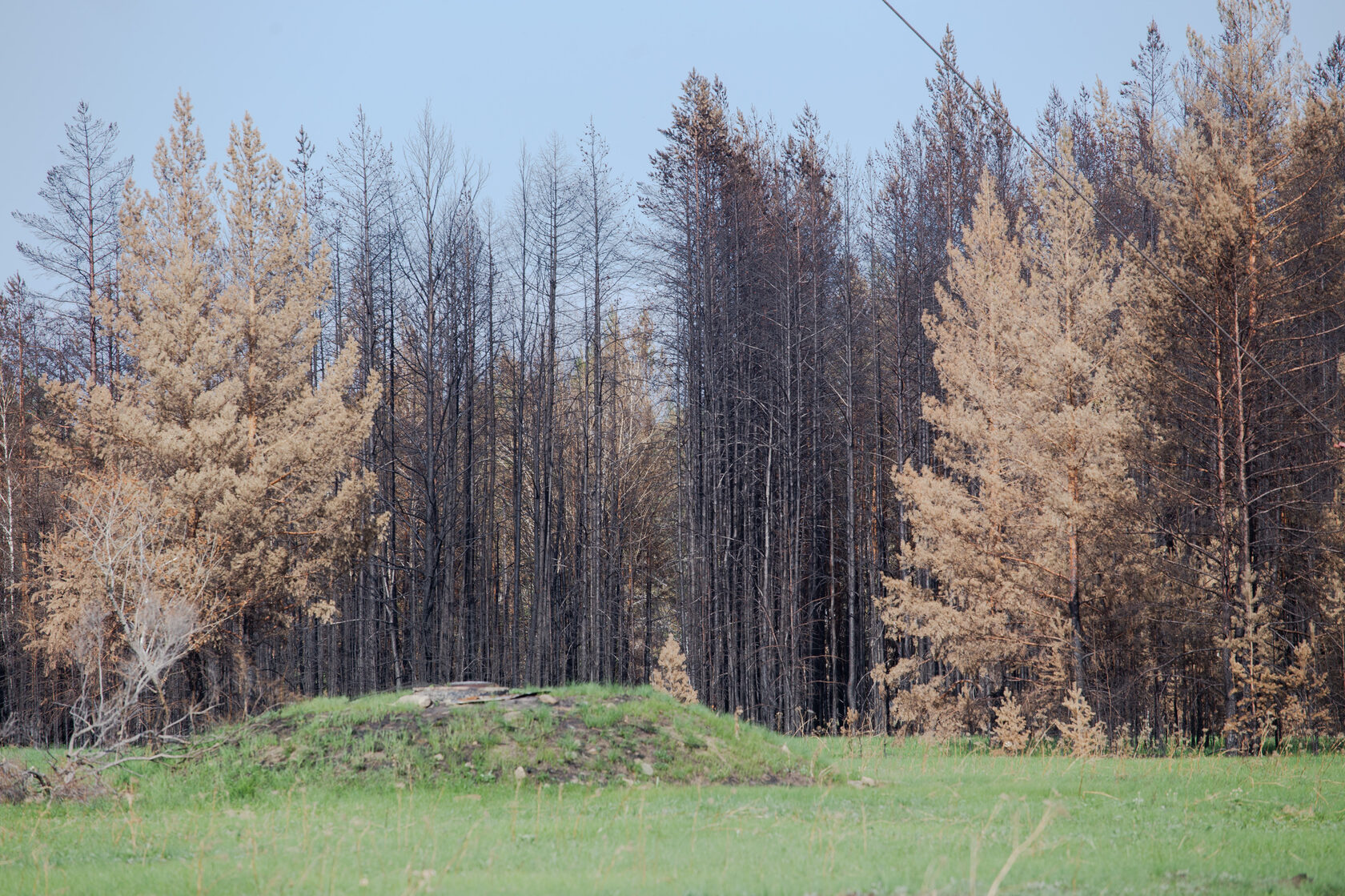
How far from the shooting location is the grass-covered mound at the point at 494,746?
9.79 m

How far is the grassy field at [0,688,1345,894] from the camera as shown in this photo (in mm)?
5406

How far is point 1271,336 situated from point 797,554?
1050cm

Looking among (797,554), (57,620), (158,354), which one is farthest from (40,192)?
(797,554)

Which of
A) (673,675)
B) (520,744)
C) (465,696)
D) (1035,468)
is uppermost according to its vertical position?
(1035,468)

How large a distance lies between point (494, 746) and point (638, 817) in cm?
323

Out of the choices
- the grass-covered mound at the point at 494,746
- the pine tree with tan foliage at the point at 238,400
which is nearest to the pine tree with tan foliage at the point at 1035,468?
the grass-covered mound at the point at 494,746

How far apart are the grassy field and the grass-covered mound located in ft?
0.11

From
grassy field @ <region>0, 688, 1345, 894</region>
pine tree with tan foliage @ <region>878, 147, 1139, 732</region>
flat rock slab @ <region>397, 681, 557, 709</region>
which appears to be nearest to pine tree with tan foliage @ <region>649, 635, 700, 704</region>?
grassy field @ <region>0, 688, 1345, 894</region>

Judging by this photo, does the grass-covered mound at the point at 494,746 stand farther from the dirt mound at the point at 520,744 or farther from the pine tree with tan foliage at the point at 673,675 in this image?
the pine tree with tan foliage at the point at 673,675

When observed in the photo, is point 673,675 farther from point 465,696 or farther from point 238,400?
point 238,400

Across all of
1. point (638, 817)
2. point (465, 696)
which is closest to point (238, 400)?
point (465, 696)

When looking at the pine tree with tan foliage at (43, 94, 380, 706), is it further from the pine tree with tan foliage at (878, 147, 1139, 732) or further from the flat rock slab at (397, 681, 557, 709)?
the pine tree with tan foliage at (878, 147, 1139, 732)

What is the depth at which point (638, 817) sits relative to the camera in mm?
7594

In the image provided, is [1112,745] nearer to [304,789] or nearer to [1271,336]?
[1271,336]
